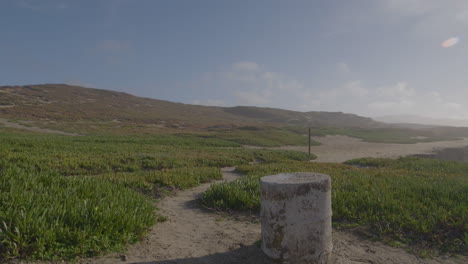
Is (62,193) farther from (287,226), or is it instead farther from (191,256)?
(287,226)

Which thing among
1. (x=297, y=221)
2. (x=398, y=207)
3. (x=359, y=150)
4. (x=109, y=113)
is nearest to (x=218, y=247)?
(x=297, y=221)

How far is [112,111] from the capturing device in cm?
7919

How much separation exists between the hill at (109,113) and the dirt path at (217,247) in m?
46.8

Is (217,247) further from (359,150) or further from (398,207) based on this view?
(359,150)

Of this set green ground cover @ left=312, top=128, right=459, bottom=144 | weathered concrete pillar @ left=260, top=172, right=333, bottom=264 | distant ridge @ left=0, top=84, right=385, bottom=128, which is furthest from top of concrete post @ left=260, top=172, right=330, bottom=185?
distant ridge @ left=0, top=84, right=385, bottom=128

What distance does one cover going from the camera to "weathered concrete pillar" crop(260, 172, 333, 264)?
3.85m

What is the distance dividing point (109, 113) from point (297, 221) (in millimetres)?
77460

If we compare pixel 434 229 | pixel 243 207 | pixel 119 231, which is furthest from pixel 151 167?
pixel 434 229

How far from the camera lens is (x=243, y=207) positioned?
20.8 feet

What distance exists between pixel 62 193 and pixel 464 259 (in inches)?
252

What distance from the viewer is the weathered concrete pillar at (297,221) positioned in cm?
385

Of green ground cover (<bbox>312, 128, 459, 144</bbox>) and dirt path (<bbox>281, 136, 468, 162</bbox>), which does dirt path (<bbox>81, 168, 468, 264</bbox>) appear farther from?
green ground cover (<bbox>312, 128, 459, 144</bbox>)

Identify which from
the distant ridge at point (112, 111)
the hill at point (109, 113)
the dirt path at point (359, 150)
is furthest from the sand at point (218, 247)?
the distant ridge at point (112, 111)

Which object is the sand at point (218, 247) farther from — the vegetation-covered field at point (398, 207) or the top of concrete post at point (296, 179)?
the top of concrete post at point (296, 179)
